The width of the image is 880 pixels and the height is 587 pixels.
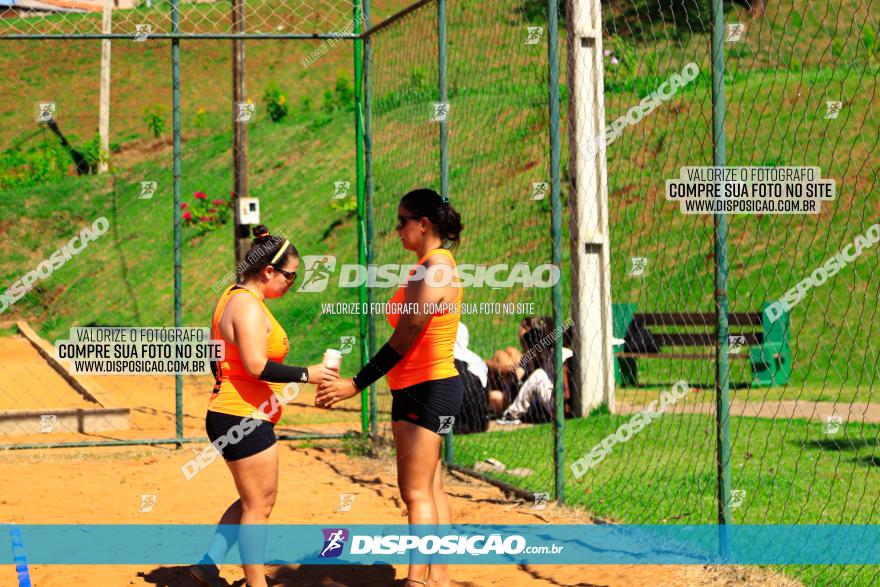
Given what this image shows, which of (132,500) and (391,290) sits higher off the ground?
(391,290)

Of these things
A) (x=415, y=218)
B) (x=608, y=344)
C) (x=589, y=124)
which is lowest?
(x=608, y=344)

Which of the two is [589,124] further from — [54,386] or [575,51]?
[54,386]

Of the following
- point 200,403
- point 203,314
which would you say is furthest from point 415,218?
point 203,314

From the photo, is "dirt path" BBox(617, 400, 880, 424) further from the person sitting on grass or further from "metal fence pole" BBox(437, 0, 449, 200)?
"metal fence pole" BBox(437, 0, 449, 200)

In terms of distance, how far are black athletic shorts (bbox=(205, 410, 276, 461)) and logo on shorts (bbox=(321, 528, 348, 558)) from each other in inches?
61.4

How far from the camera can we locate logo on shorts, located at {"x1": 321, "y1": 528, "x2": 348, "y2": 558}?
6363mm

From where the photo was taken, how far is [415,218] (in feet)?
16.6

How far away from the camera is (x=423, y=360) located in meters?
5.04

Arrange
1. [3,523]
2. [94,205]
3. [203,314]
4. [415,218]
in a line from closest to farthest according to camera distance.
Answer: [415,218]
[3,523]
[203,314]
[94,205]

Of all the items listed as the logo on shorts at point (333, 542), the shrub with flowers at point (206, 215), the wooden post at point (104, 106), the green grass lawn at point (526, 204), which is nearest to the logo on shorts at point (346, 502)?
the logo on shorts at point (333, 542)

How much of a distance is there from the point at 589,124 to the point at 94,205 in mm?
17564

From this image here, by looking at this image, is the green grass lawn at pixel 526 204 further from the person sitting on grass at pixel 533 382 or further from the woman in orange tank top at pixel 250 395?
the woman in orange tank top at pixel 250 395

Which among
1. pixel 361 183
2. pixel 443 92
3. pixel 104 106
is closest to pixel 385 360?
pixel 443 92

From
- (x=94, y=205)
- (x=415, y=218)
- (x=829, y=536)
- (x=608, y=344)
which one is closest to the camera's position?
(x=415, y=218)
